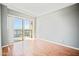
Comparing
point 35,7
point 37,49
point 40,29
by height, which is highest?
point 35,7

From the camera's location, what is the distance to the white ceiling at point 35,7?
2.18 meters

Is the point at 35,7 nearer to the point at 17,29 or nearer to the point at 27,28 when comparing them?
the point at 27,28

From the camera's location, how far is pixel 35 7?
221 centimetres

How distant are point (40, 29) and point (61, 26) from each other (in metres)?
0.41

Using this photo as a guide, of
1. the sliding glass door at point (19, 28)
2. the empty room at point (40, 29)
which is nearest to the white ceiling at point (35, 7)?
the empty room at point (40, 29)

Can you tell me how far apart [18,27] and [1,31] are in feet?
1.09

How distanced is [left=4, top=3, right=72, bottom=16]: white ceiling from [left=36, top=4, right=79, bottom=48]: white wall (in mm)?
86

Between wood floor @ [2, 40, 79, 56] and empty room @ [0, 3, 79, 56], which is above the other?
empty room @ [0, 3, 79, 56]

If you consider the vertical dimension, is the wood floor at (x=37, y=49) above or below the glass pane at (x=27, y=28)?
below

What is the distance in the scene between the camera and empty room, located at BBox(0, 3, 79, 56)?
7.14 feet

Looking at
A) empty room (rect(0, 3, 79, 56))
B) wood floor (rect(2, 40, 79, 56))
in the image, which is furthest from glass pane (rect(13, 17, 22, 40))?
wood floor (rect(2, 40, 79, 56))

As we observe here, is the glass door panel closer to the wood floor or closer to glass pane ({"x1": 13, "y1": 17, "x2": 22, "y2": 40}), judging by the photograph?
glass pane ({"x1": 13, "y1": 17, "x2": 22, "y2": 40})

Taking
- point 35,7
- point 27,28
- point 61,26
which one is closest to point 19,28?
point 27,28

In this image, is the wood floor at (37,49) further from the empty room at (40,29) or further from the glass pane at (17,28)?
the glass pane at (17,28)
